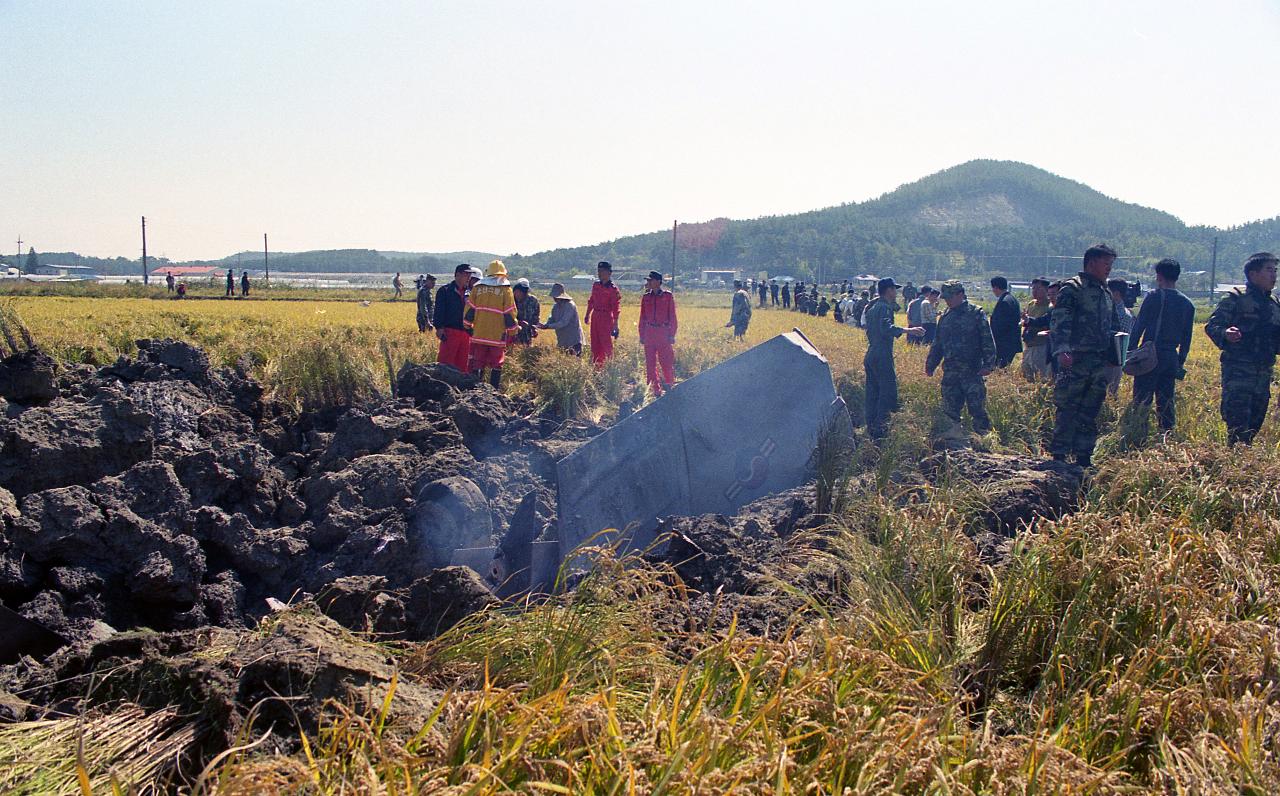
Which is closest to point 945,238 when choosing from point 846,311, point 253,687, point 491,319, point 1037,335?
point 846,311

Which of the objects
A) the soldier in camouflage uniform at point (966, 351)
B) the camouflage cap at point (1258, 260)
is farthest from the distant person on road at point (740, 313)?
the camouflage cap at point (1258, 260)

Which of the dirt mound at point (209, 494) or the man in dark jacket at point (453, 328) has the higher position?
the man in dark jacket at point (453, 328)

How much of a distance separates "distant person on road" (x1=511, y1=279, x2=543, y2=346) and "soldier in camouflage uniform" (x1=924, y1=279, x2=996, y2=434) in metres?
5.84

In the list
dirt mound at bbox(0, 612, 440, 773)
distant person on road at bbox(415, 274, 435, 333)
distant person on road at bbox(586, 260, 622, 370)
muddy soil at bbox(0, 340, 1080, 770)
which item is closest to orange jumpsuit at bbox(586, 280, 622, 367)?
distant person on road at bbox(586, 260, 622, 370)

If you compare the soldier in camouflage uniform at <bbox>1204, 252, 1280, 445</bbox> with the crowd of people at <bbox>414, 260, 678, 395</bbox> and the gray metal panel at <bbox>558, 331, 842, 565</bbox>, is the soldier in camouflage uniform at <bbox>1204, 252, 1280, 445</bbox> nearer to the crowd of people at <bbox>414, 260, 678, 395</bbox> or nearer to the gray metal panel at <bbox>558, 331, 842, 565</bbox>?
the gray metal panel at <bbox>558, 331, 842, 565</bbox>

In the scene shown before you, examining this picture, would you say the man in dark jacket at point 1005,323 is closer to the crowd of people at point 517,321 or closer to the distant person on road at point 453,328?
the crowd of people at point 517,321

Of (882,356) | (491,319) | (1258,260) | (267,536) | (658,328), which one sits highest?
(1258,260)

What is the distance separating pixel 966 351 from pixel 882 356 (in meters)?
1.01

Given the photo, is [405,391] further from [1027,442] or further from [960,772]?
[960,772]

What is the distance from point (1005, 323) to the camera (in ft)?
36.5

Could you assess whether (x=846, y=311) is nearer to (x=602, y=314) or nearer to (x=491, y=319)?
(x=602, y=314)

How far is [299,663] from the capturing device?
2.66 m

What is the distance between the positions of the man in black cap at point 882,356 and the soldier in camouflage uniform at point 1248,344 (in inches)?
113

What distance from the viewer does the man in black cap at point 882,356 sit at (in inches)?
384
